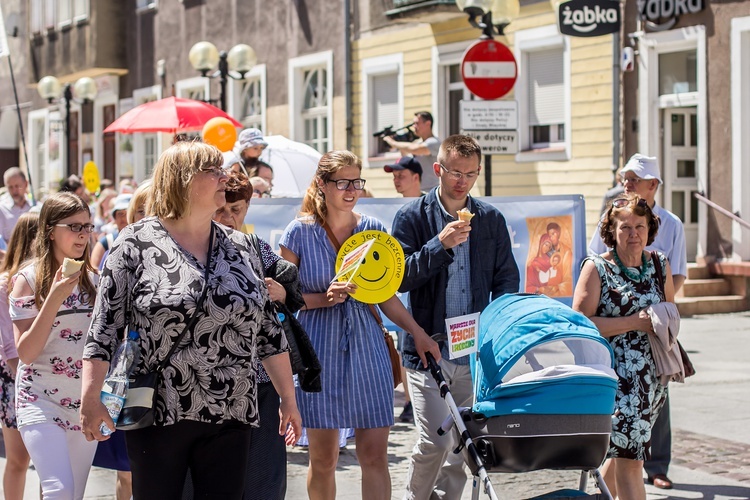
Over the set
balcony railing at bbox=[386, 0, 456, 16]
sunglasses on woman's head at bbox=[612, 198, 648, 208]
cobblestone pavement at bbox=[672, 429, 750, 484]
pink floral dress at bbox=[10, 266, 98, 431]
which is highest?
balcony railing at bbox=[386, 0, 456, 16]

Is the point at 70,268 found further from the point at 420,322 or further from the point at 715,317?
the point at 715,317

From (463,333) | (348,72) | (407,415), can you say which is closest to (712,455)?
(407,415)

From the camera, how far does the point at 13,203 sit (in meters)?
14.0

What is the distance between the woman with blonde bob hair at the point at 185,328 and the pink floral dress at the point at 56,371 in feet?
4.16

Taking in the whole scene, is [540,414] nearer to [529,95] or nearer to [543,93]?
[543,93]

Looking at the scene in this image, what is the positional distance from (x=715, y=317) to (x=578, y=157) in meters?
3.84

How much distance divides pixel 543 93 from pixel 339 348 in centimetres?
1461

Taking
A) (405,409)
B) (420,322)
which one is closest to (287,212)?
(405,409)

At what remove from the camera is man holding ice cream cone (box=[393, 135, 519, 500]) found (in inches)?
239

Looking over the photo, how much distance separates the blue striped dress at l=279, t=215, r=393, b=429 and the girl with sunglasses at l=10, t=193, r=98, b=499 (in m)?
1.01

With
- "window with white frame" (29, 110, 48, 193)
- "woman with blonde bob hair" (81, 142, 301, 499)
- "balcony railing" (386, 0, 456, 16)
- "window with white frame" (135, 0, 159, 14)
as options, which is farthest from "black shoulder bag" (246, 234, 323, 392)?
"window with white frame" (29, 110, 48, 193)

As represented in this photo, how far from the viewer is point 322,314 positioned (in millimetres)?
6008

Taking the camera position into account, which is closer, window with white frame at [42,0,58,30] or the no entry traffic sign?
the no entry traffic sign

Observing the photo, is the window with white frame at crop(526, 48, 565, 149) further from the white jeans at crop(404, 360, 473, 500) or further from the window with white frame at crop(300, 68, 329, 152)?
the white jeans at crop(404, 360, 473, 500)
